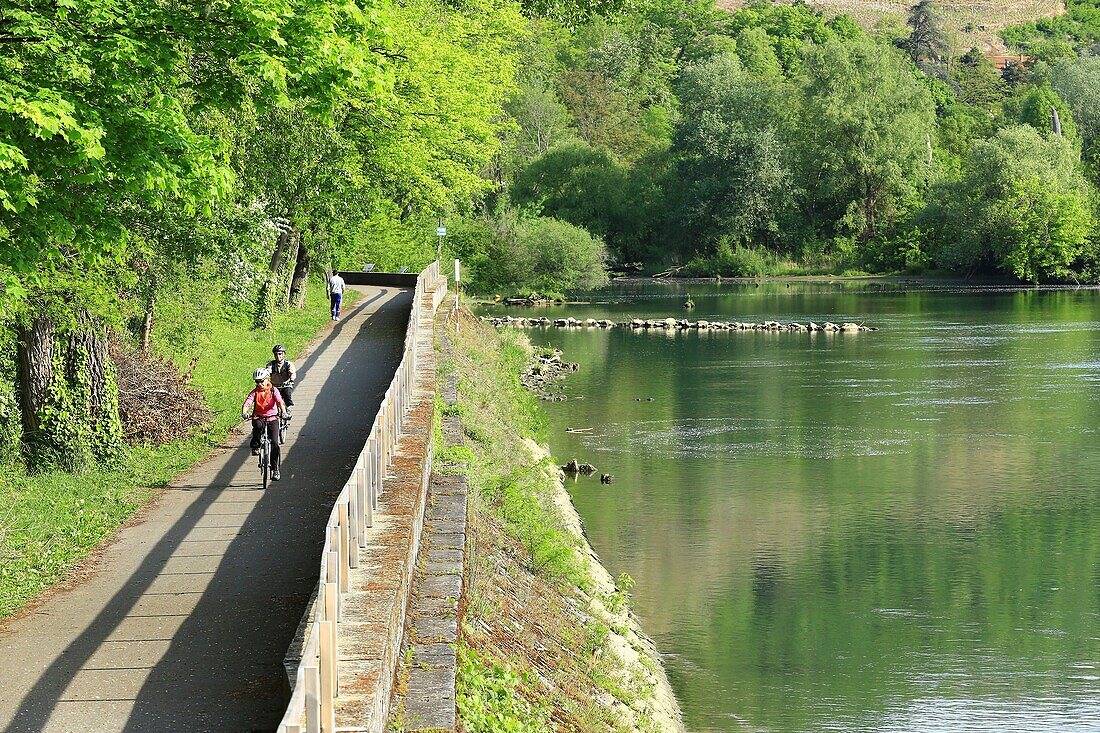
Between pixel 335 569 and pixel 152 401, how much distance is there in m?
13.4

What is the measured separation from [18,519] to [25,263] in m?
3.50

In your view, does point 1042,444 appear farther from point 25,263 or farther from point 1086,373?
point 25,263

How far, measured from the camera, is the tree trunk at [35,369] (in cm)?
1809

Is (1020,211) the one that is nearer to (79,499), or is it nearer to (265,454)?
(265,454)

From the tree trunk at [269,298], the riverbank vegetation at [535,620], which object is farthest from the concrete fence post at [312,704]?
the tree trunk at [269,298]

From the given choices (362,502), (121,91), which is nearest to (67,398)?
(121,91)

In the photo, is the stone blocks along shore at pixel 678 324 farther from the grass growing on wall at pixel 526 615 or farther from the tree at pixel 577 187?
the grass growing on wall at pixel 526 615

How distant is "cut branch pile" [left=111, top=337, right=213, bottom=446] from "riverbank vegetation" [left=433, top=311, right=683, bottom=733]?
4.22 m

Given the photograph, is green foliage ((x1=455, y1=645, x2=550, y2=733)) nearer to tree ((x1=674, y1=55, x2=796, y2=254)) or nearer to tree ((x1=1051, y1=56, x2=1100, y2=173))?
tree ((x1=674, y1=55, x2=796, y2=254))

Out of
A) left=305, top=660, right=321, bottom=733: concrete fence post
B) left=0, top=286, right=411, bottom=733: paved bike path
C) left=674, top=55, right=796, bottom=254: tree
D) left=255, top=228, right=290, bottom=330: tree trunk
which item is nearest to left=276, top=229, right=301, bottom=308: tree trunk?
left=255, top=228, right=290, bottom=330: tree trunk

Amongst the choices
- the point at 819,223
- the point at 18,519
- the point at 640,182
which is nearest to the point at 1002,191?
the point at 819,223

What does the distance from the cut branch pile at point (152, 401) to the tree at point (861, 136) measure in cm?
7763

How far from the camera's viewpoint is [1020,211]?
85438 millimetres

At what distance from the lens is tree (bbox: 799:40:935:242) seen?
309 ft
